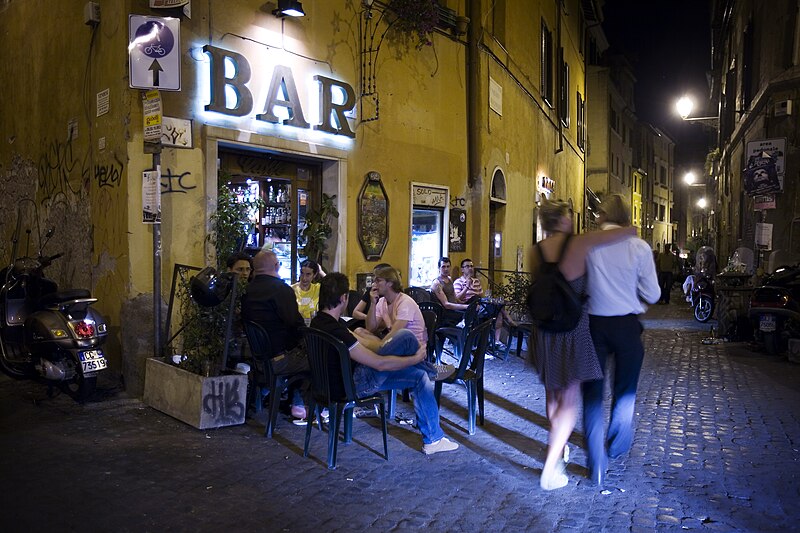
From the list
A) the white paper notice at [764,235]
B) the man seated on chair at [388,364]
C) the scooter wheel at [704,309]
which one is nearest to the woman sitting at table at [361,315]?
the man seated on chair at [388,364]

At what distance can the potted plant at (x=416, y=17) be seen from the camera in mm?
9906

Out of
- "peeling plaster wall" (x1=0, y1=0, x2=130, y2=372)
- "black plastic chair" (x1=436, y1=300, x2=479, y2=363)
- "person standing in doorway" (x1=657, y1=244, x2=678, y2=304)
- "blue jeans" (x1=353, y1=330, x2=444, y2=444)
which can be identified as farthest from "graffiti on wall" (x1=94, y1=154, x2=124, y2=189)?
"person standing in doorway" (x1=657, y1=244, x2=678, y2=304)

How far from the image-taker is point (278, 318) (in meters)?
5.67

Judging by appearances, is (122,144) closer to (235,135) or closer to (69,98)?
(235,135)

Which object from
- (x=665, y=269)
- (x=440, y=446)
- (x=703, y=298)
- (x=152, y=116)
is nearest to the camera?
(x=440, y=446)

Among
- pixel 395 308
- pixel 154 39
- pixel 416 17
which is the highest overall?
pixel 416 17

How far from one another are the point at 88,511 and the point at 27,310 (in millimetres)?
3950

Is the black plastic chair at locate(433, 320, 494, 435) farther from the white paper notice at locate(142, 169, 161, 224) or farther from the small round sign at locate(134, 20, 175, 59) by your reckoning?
the small round sign at locate(134, 20, 175, 59)

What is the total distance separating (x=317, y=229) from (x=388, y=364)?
14.0ft

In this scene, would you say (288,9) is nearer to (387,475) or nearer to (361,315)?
(361,315)

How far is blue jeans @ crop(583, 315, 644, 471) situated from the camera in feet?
14.3

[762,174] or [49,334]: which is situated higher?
[762,174]

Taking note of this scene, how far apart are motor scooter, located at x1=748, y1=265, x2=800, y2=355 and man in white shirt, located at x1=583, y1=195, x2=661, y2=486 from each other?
653 centimetres

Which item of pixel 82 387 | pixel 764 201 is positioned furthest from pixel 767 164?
pixel 82 387
